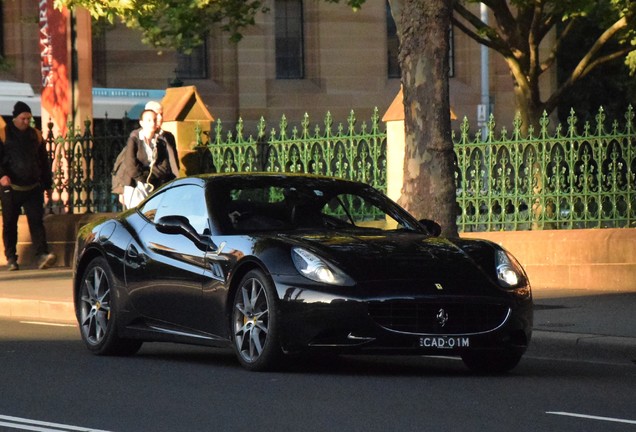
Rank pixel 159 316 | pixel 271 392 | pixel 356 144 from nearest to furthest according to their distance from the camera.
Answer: pixel 271 392, pixel 159 316, pixel 356 144

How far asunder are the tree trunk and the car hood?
4.04 metres

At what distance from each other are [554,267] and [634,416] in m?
9.06

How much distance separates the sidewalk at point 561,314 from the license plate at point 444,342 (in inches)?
72.3

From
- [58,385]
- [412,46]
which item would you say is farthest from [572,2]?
[58,385]

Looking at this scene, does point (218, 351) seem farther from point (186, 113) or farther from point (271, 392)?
point (186, 113)

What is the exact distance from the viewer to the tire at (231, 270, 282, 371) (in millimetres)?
10867

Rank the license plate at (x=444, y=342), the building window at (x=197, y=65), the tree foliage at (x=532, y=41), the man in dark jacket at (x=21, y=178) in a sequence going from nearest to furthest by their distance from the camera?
the license plate at (x=444, y=342) < the man in dark jacket at (x=21, y=178) < the tree foliage at (x=532, y=41) < the building window at (x=197, y=65)

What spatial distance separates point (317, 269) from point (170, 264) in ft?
5.17

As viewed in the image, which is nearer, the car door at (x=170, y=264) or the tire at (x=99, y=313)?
the car door at (x=170, y=264)

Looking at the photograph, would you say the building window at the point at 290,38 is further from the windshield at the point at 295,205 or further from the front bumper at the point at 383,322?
the front bumper at the point at 383,322

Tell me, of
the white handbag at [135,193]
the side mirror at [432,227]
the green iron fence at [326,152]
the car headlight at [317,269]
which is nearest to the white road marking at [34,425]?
the car headlight at [317,269]

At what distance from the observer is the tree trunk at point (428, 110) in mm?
15453

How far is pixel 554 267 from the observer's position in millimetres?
18078

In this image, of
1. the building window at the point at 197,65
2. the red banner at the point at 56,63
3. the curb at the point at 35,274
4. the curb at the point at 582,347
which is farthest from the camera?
the building window at the point at 197,65
